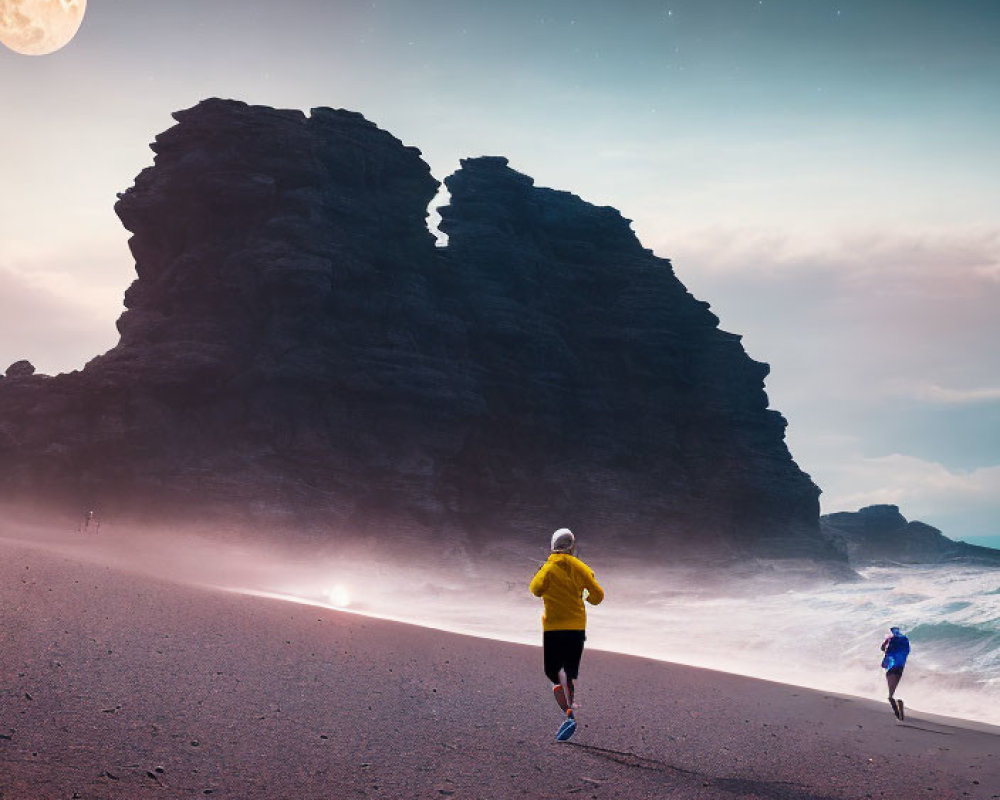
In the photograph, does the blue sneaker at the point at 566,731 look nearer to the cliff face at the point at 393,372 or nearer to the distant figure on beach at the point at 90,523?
the distant figure on beach at the point at 90,523

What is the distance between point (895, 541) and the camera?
396 feet

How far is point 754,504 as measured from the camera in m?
82.1

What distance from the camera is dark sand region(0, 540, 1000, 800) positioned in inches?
276

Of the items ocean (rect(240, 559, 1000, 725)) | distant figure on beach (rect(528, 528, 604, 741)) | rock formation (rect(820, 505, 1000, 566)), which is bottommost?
ocean (rect(240, 559, 1000, 725))

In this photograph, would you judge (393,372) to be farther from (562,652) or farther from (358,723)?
(358,723)

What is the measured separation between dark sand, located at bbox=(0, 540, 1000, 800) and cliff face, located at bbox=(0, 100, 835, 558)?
42124mm

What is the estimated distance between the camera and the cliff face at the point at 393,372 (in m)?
56.4

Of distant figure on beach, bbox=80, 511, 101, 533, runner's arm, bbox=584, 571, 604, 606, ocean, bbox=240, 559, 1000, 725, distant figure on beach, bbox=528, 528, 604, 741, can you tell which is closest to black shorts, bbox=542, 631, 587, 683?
distant figure on beach, bbox=528, 528, 604, 741

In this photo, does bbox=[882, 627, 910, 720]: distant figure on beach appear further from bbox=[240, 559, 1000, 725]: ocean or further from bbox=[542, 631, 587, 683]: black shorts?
bbox=[542, 631, 587, 683]: black shorts

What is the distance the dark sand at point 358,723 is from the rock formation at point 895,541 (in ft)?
364

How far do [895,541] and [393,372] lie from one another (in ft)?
295

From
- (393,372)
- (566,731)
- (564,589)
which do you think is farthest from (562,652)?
(393,372)

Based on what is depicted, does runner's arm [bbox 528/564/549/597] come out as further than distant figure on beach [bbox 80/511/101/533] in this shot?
No

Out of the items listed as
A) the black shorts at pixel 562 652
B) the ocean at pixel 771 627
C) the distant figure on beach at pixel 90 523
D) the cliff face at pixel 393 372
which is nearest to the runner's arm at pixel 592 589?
the black shorts at pixel 562 652
